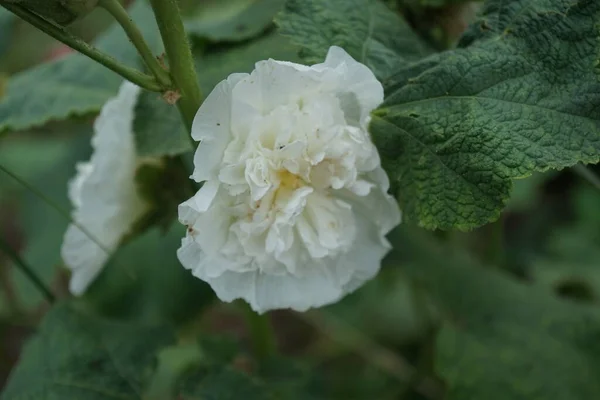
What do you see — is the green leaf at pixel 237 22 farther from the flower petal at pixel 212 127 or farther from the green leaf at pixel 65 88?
the flower petal at pixel 212 127

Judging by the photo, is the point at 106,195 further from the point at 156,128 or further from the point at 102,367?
the point at 102,367

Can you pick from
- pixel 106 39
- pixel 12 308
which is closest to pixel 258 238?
pixel 106 39

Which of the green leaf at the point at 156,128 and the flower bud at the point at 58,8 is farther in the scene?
the green leaf at the point at 156,128

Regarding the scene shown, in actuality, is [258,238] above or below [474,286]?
above

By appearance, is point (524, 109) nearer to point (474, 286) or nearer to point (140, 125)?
point (140, 125)

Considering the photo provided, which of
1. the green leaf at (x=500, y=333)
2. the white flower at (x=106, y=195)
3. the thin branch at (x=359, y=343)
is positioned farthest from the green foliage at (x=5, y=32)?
the thin branch at (x=359, y=343)
